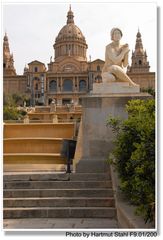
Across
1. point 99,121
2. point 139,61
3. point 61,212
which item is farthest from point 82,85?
point 61,212

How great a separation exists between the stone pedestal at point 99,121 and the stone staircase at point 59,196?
764mm

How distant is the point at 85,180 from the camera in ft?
23.7

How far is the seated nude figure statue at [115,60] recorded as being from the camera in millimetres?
8305

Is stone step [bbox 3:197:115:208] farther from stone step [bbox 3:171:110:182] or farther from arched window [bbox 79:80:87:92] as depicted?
arched window [bbox 79:80:87:92]

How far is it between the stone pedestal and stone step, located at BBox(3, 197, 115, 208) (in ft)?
4.97

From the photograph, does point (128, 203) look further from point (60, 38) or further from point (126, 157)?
point (60, 38)

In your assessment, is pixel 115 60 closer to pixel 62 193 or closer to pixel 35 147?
pixel 62 193

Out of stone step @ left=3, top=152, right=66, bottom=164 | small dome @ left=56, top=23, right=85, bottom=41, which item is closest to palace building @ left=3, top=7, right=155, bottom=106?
small dome @ left=56, top=23, right=85, bottom=41

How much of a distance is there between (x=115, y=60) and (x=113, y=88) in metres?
0.73

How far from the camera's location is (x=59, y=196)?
6.71 m

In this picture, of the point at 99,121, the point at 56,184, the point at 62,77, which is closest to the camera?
the point at 56,184

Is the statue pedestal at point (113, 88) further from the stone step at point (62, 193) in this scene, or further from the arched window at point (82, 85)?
the arched window at point (82, 85)

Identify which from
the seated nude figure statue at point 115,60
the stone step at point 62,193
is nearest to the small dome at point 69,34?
the seated nude figure statue at point 115,60

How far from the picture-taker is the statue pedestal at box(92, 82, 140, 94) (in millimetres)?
8109
